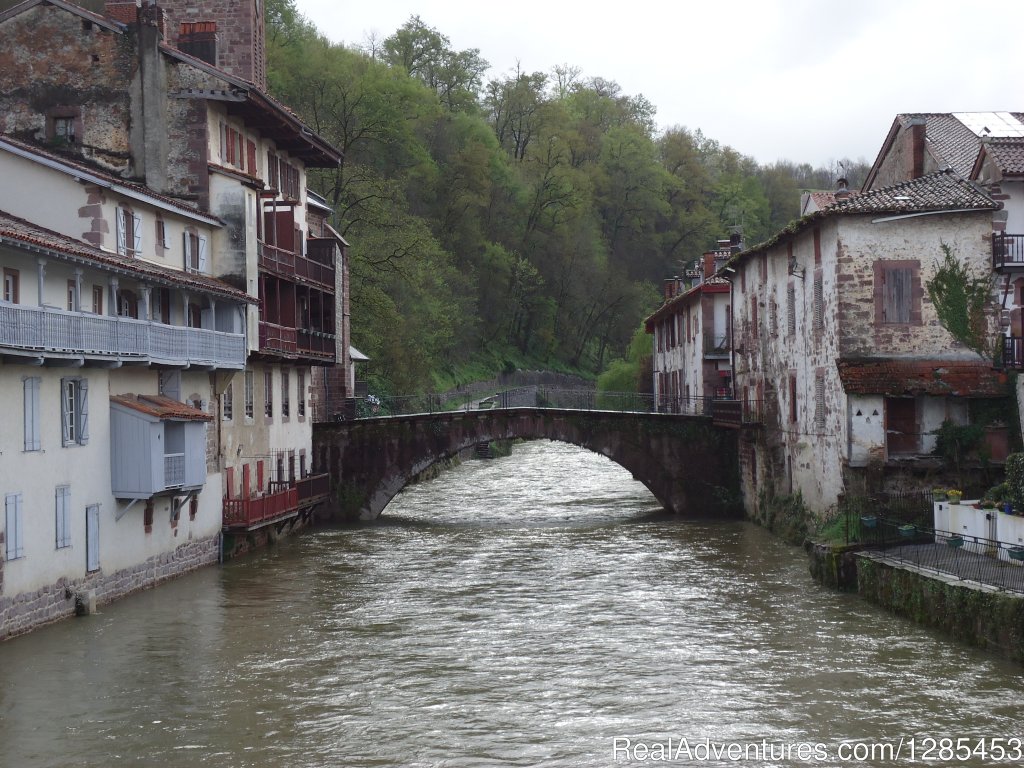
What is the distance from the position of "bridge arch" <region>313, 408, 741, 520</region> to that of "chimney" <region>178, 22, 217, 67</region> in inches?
539

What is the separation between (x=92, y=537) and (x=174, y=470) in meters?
3.39

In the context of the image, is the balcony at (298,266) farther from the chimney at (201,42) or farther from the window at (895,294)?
the window at (895,294)

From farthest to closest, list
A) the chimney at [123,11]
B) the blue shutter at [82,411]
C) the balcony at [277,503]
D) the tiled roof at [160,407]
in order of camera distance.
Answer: the chimney at [123,11]
the balcony at [277,503]
the tiled roof at [160,407]
the blue shutter at [82,411]

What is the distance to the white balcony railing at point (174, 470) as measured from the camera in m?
32.1

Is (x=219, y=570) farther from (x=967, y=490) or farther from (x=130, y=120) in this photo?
(x=967, y=490)

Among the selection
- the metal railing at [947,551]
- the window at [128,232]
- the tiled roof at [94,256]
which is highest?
the window at [128,232]

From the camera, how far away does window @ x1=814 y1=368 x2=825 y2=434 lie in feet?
126

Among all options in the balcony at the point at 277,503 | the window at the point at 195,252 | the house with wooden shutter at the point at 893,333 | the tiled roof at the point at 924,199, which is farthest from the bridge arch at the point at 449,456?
the tiled roof at the point at 924,199

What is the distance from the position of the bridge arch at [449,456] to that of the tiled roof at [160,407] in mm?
15296

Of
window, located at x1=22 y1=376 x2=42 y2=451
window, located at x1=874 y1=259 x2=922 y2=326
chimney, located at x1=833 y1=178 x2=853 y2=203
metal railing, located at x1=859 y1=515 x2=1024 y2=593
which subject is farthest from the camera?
chimney, located at x1=833 y1=178 x2=853 y2=203

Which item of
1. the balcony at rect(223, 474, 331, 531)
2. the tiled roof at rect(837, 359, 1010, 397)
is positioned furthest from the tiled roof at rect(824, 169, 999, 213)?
the balcony at rect(223, 474, 331, 531)

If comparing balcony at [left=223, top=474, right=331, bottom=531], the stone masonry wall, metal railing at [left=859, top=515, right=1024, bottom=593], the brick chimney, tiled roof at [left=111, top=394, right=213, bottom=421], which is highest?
the brick chimney

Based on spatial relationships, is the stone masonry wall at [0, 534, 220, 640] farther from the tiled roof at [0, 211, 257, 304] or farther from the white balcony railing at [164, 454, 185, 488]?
the tiled roof at [0, 211, 257, 304]

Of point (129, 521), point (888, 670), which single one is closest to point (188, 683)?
point (129, 521)
